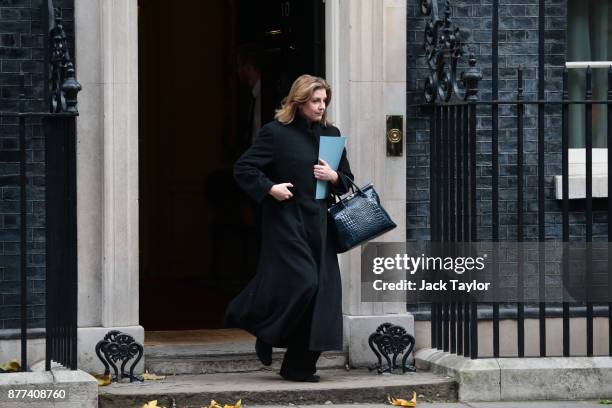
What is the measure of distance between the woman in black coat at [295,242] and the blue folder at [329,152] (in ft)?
0.14

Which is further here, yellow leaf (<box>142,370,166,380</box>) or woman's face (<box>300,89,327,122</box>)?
yellow leaf (<box>142,370,166,380</box>)

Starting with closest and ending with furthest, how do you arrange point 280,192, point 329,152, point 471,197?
1. point 280,192
2. point 329,152
3. point 471,197

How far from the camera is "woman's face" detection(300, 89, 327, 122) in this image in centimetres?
878

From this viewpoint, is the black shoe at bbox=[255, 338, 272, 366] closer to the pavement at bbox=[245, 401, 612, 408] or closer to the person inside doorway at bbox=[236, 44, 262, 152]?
the pavement at bbox=[245, 401, 612, 408]

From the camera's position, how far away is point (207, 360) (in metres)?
9.47

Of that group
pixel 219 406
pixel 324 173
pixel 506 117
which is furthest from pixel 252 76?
pixel 219 406

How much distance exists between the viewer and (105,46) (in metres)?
9.20

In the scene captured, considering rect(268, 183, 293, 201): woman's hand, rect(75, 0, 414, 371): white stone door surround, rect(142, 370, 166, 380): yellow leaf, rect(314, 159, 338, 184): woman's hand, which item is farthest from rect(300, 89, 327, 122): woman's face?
rect(142, 370, 166, 380): yellow leaf

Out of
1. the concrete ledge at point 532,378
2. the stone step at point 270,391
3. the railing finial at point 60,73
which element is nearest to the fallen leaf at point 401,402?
the stone step at point 270,391

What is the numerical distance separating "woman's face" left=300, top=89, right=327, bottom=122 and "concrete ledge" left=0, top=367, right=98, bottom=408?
6.68ft

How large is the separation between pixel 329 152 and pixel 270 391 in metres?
1.48

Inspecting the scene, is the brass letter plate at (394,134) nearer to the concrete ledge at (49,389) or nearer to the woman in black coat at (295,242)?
the woman in black coat at (295,242)

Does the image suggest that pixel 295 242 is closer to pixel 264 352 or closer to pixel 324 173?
pixel 324 173

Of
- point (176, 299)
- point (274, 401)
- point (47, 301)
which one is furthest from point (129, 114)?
point (176, 299)
